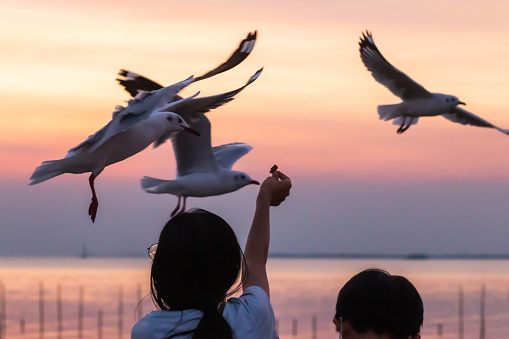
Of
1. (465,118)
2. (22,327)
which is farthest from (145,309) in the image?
(465,118)

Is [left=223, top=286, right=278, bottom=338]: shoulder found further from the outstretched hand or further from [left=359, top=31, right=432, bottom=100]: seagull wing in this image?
[left=359, top=31, right=432, bottom=100]: seagull wing

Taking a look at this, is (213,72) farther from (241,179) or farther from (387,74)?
(387,74)

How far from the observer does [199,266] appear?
218 centimetres

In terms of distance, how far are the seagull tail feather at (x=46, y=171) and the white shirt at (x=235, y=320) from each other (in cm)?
467

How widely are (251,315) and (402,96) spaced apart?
9.21 m

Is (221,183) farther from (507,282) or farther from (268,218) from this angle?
(507,282)

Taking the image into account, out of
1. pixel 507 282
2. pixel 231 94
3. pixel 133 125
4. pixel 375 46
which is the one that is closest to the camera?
pixel 133 125

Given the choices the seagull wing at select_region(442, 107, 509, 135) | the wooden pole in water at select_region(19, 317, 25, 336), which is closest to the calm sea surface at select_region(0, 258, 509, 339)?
the wooden pole in water at select_region(19, 317, 25, 336)

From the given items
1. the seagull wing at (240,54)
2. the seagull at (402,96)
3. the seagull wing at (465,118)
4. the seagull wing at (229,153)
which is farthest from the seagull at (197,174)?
the seagull wing at (465,118)

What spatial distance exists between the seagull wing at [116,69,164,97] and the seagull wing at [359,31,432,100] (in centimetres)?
284

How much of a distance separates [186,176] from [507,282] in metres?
39.9

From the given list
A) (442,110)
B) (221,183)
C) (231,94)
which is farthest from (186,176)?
(442,110)

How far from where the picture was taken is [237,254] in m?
2.21

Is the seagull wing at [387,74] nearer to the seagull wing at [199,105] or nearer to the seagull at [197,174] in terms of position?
the seagull at [197,174]
